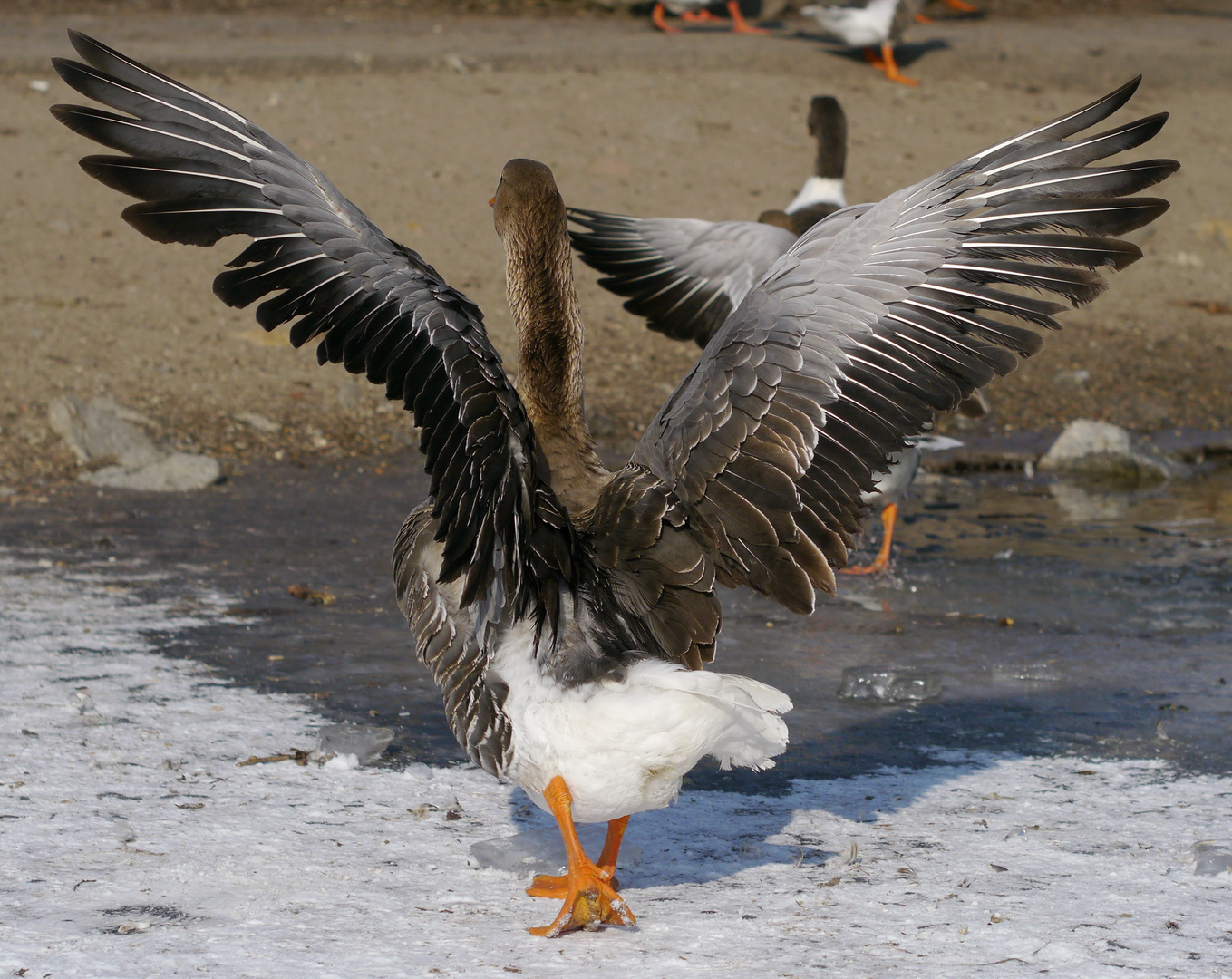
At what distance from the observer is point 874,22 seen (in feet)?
48.3

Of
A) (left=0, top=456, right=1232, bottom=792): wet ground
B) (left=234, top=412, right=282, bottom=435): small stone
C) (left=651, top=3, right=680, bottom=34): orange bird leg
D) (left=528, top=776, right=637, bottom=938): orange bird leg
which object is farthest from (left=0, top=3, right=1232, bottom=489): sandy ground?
(left=528, top=776, right=637, bottom=938): orange bird leg

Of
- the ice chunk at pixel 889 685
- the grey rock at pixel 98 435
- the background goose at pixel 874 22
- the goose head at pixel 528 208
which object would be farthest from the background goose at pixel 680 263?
the background goose at pixel 874 22

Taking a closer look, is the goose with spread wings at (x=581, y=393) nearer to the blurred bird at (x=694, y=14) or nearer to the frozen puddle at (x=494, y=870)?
the frozen puddle at (x=494, y=870)

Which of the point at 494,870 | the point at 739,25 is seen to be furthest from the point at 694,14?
the point at 494,870

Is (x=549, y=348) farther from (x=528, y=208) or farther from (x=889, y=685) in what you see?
(x=889, y=685)

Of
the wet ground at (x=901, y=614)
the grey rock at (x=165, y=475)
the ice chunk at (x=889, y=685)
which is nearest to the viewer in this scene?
the wet ground at (x=901, y=614)

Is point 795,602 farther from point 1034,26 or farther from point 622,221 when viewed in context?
point 1034,26

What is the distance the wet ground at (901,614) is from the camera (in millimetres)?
4461

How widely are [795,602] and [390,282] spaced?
1.21 m

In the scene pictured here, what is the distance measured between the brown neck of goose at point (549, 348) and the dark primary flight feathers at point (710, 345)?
10cm

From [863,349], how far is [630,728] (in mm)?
1107

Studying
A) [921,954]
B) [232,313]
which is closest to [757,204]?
[232,313]

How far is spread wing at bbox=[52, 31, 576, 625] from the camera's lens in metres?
2.90

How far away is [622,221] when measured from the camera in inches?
253
